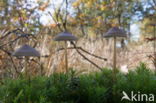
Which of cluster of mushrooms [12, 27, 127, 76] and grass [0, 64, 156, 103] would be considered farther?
cluster of mushrooms [12, 27, 127, 76]

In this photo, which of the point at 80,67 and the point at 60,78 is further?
the point at 80,67

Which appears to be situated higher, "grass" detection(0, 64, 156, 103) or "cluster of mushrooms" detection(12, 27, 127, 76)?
"cluster of mushrooms" detection(12, 27, 127, 76)

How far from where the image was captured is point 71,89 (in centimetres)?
111

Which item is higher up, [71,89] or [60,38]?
[60,38]

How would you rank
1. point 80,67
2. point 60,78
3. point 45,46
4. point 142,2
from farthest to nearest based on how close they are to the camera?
point 142,2 < point 80,67 < point 45,46 < point 60,78

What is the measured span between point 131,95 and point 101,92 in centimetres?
13

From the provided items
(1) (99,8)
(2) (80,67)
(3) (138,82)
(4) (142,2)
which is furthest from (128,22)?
(3) (138,82)

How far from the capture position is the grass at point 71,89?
101cm

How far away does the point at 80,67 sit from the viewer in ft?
10.8

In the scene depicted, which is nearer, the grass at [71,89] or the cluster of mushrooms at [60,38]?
the grass at [71,89]

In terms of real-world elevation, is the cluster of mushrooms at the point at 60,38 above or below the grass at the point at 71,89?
above

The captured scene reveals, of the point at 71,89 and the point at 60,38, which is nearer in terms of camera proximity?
the point at 71,89

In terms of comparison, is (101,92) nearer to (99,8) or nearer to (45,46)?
(45,46)

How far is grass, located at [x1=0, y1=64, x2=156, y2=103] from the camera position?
1.01m
